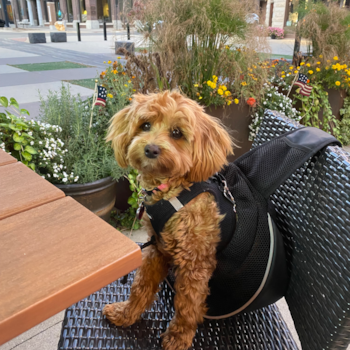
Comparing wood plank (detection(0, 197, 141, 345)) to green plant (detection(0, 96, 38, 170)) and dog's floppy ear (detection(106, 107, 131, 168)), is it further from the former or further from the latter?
green plant (detection(0, 96, 38, 170))

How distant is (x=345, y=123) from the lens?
5059 millimetres

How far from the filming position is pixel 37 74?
30.4 ft

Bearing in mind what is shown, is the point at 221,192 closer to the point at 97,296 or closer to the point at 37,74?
the point at 97,296

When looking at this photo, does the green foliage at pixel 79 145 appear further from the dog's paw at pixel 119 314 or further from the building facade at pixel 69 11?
the building facade at pixel 69 11

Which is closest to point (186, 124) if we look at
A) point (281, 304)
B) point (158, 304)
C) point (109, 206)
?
point (158, 304)

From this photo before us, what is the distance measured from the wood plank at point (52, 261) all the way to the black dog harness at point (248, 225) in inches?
23.5

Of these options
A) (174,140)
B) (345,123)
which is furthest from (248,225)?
(345,123)

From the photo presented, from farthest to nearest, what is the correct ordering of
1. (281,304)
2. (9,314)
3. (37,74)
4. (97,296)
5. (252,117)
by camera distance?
1. (37,74)
2. (252,117)
3. (281,304)
4. (97,296)
5. (9,314)

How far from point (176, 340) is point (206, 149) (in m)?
0.84

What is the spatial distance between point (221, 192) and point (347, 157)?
618mm

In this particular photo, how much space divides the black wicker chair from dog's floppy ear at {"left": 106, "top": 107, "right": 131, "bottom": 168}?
647 millimetres

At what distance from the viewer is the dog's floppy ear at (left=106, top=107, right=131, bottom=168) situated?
63.2 inches

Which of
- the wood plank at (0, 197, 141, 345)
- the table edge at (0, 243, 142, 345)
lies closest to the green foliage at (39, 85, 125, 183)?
the wood plank at (0, 197, 141, 345)

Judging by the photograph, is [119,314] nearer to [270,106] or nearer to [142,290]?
[142,290]
